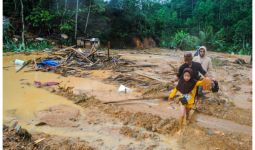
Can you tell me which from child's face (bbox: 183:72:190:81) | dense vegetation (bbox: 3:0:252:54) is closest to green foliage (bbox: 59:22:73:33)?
dense vegetation (bbox: 3:0:252:54)

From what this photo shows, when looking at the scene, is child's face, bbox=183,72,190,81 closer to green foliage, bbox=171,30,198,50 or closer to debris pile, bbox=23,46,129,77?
debris pile, bbox=23,46,129,77

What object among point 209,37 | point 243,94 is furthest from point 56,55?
point 209,37

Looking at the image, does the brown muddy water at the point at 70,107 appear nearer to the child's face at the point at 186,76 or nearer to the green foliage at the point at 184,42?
the child's face at the point at 186,76

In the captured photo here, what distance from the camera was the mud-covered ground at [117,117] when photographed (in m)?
3.69

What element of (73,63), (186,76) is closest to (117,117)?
(186,76)

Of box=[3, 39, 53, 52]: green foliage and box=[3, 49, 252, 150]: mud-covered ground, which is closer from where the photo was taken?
box=[3, 49, 252, 150]: mud-covered ground

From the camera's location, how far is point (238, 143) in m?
3.73

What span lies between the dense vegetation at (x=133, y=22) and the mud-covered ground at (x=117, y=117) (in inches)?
309

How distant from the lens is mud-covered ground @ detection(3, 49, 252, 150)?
369cm

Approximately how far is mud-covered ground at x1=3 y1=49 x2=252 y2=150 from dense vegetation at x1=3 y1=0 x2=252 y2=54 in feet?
25.8

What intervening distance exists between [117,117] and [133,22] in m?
14.4

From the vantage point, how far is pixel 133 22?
18.5 m

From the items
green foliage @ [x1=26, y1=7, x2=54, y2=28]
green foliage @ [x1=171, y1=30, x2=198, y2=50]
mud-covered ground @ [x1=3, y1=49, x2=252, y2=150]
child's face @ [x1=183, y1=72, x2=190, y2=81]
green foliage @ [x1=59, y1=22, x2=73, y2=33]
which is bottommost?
mud-covered ground @ [x1=3, y1=49, x2=252, y2=150]

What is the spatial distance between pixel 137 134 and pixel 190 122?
2.94ft
